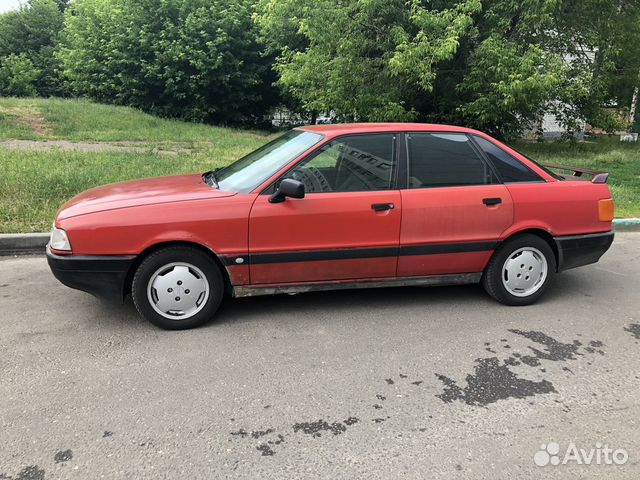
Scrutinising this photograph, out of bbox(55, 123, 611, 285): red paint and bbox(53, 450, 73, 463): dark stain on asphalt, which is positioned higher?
bbox(55, 123, 611, 285): red paint

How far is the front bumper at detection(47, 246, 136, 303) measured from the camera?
388 centimetres

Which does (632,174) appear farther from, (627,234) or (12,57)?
(12,57)

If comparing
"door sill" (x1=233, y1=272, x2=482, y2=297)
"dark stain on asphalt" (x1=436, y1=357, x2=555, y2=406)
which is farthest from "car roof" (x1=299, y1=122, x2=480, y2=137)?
"dark stain on asphalt" (x1=436, y1=357, x2=555, y2=406)

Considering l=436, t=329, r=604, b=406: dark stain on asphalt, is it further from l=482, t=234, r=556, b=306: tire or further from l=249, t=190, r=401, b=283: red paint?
l=249, t=190, r=401, b=283: red paint

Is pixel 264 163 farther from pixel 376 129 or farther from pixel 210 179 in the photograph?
pixel 376 129

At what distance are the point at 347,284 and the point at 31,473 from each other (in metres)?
2.53

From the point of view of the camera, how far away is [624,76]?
1591 cm

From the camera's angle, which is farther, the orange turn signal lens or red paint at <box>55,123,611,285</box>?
the orange turn signal lens

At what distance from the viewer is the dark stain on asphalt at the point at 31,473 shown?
2487mm

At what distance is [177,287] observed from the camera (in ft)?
13.1

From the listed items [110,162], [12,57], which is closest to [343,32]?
[110,162]

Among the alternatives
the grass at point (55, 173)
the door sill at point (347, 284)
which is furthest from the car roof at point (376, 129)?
the grass at point (55, 173)

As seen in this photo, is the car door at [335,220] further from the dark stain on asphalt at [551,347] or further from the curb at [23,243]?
the curb at [23,243]

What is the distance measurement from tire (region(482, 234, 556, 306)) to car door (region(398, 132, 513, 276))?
5.0 inches
